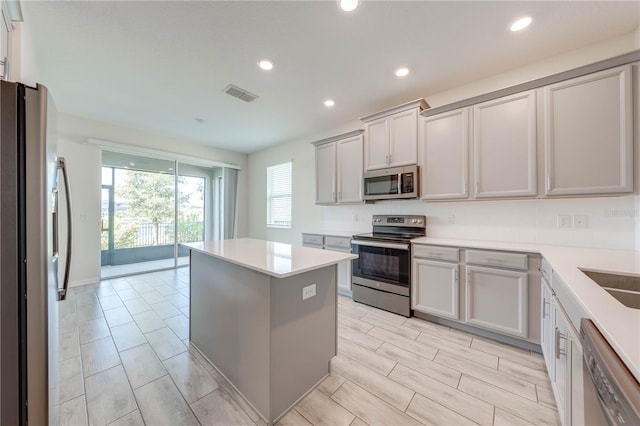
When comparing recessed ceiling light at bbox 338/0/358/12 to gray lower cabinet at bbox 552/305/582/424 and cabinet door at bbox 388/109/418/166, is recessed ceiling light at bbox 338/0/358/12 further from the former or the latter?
gray lower cabinet at bbox 552/305/582/424

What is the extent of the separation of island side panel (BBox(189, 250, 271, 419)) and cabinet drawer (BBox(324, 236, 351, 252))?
6.40ft

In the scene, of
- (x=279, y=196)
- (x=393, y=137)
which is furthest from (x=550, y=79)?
(x=279, y=196)

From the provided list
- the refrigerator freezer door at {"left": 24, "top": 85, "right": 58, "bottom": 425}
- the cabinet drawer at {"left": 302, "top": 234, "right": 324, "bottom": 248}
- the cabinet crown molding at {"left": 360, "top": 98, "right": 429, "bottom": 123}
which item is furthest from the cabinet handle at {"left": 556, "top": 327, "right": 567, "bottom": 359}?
the cabinet drawer at {"left": 302, "top": 234, "right": 324, "bottom": 248}

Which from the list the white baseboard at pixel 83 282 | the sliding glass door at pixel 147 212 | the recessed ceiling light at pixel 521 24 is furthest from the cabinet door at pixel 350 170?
the white baseboard at pixel 83 282

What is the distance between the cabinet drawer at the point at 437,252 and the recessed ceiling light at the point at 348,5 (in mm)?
2299

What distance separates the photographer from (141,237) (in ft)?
16.4

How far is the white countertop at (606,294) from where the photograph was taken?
2.11 ft

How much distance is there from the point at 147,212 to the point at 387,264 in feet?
15.9

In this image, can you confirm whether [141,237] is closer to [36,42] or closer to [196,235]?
[196,235]

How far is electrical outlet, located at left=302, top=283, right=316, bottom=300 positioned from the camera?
1.63 meters

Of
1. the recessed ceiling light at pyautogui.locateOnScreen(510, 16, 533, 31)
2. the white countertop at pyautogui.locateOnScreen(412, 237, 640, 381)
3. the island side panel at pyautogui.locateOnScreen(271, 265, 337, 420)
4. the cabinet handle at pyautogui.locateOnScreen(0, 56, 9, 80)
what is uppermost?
the recessed ceiling light at pyautogui.locateOnScreen(510, 16, 533, 31)

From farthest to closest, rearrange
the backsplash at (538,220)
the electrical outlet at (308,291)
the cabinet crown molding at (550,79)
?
the backsplash at (538,220) < the cabinet crown molding at (550,79) < the electrical outlet at (308,291)

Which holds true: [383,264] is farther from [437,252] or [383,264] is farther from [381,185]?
[381,185]

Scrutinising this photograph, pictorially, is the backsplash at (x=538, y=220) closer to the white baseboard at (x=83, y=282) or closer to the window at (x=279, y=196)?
the window at (x=279, y=196)
